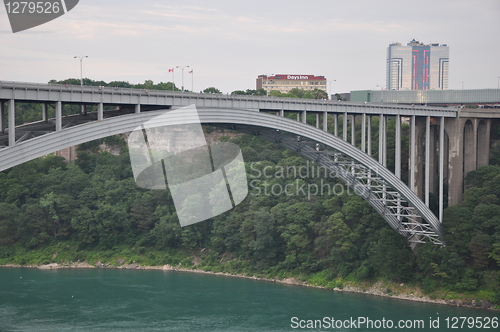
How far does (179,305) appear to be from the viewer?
105ft

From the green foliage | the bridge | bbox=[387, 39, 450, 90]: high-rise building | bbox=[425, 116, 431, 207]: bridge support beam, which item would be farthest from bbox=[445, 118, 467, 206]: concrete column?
bbox=[387, 39, 450, 90]: high-rise building

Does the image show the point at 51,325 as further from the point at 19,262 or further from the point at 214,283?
the point at 19,262

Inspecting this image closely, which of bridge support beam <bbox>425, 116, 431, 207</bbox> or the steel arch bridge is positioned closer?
the steel arch bridge

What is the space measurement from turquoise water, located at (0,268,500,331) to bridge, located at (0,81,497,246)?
4880 mm

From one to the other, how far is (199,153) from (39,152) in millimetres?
32957

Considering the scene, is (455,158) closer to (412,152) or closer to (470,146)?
(470,146)

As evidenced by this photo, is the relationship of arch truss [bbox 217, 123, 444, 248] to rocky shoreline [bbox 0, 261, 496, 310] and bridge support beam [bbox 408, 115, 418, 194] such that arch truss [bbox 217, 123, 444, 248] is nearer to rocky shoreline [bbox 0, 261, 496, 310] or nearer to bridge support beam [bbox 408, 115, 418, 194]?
bridge support beam [bbox 408, 115, 418, 194]

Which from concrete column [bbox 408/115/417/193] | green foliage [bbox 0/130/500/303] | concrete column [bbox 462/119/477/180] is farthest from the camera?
concrete column [bbox 462/119/477/180]

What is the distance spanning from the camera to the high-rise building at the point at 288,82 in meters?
79.4

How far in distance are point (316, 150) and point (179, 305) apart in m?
10.5

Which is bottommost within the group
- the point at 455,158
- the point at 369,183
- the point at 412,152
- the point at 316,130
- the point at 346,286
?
the point at 346,286

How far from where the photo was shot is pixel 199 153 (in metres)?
50.2

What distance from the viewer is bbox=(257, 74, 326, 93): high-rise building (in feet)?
261

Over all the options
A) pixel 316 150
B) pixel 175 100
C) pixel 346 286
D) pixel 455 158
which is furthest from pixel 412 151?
pixel 175 100
